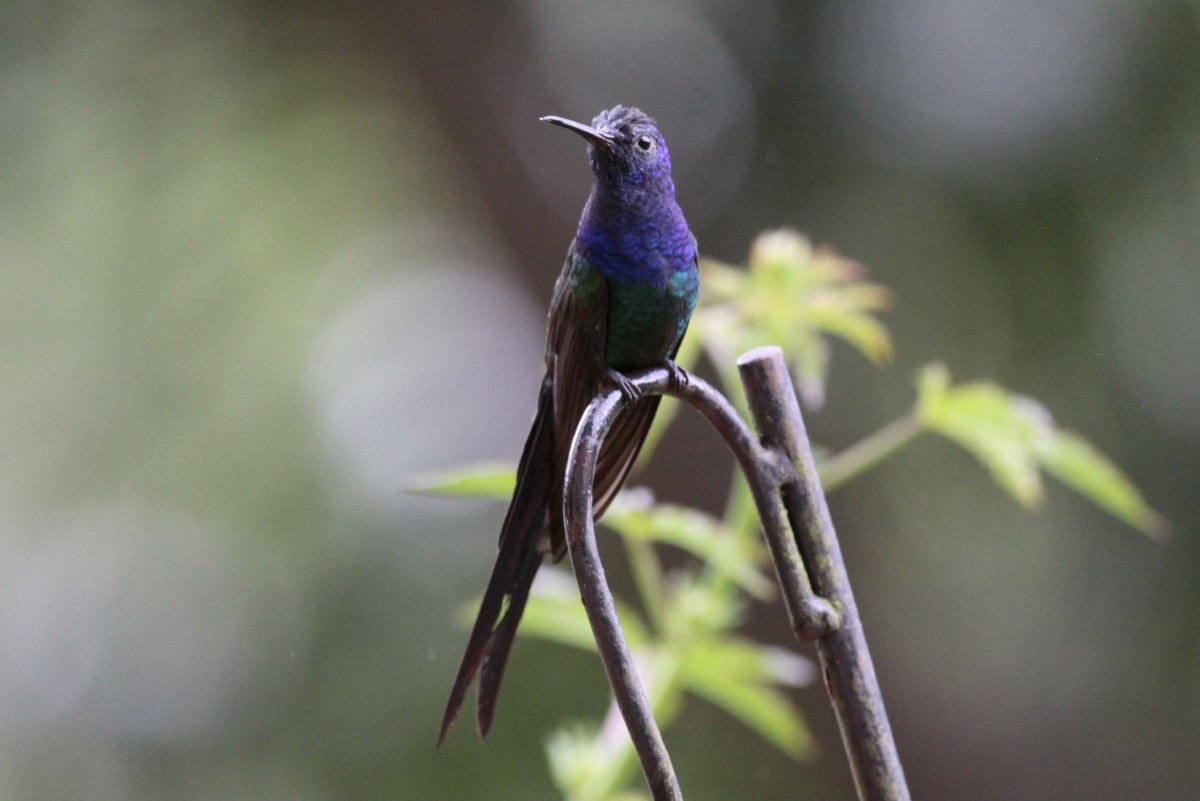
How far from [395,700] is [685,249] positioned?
1128mm

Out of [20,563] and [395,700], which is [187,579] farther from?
[395,700]

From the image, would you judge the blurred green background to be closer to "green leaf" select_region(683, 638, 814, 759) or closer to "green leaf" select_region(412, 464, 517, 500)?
"green leaf" select_region(683, 638, 814, 759)

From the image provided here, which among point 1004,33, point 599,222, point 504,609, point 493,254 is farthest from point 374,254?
point 504,609

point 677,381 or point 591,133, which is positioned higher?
point 591,133

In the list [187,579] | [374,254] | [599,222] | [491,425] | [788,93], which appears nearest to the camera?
[599,222]

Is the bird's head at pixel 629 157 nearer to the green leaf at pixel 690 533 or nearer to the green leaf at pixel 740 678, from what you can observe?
the green leaf at pixel 690 533

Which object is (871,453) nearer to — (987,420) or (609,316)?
(987,420)

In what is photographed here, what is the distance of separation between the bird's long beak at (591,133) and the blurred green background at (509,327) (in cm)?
93

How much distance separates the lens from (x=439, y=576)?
167 cm

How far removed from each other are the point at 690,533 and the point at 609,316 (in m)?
0.17

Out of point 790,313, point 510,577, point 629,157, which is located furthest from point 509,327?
point 510,577

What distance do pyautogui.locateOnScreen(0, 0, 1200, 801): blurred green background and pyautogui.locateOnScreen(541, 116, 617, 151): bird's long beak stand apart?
929 millimetres

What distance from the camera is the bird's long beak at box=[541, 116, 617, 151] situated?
1.61ft

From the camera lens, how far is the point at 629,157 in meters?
0.56
